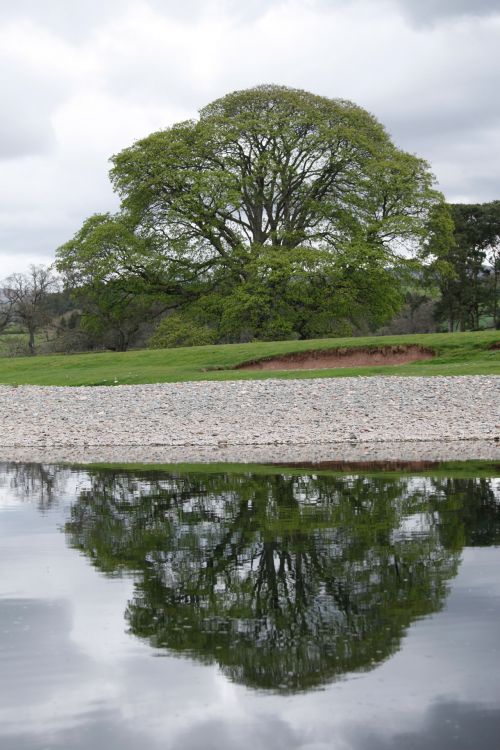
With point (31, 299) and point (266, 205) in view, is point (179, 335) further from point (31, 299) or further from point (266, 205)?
point (31, 299)

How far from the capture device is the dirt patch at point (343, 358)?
3166cm

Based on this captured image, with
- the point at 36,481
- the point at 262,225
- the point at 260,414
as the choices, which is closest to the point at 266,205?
the point at 262,225

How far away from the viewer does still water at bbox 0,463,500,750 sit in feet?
11.6

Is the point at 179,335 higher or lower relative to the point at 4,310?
lower

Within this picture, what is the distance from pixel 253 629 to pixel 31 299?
226 ft

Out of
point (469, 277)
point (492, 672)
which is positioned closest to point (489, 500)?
point (492, 672)

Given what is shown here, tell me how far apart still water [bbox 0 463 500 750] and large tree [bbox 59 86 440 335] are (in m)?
35.4

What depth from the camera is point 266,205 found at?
4744cm

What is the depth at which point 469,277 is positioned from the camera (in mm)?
72938

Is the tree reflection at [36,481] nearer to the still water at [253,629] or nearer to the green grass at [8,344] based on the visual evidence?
the still water at [253,629]

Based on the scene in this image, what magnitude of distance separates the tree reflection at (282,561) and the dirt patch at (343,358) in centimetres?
2092

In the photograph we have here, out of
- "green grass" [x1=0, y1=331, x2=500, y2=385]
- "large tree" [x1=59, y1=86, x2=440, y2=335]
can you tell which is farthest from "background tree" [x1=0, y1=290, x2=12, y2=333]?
"green grass" [x1=0, y1=331, x2=500, y2=385]

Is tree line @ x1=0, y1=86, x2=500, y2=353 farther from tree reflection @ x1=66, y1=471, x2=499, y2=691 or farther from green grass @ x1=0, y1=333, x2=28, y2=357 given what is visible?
tree reflection @ x1=66, y1=471, x2=499, y2=691

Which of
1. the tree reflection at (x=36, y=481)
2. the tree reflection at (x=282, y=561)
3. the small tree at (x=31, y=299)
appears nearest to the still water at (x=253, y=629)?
the tree reflection at (x=282, y=561)
